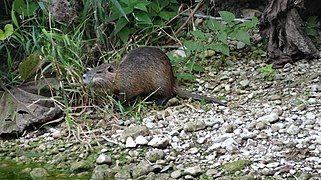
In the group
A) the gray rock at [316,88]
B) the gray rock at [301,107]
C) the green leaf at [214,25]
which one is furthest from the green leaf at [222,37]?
the gray rock at [301,107]

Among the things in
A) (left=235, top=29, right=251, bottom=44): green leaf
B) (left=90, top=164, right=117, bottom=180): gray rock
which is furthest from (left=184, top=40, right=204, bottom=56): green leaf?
(left=90, top=164, right=117, bottom=180): gray rock

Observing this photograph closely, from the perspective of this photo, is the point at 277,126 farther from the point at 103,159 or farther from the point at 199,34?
the point at 199,34

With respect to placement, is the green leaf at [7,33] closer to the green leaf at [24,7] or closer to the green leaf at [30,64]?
the green leaf at [30,64]

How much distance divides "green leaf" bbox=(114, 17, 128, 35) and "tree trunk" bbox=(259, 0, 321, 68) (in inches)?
44.6

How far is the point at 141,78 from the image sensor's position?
5.74 m

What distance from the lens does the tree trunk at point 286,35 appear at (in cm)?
596

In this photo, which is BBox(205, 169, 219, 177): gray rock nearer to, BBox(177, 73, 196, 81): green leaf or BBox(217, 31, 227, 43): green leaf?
BBox(177, 73, 196, 81): green leaf

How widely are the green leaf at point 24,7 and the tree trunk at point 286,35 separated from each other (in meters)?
1.83

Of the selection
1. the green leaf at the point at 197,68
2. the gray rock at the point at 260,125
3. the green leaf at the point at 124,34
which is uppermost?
the green leaf at the point at 124,34

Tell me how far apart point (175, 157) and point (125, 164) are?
316mm

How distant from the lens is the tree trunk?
5.96 m

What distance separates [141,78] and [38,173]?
4.09 ft

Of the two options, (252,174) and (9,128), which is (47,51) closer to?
(9,128)

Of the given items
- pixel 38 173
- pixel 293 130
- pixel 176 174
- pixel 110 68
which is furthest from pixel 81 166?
pixel 293 130
